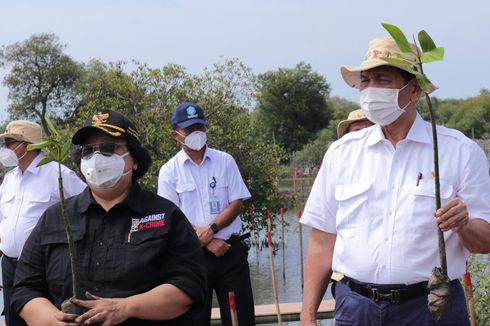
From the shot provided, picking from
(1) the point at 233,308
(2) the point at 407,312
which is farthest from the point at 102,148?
(1) the point at 233,308

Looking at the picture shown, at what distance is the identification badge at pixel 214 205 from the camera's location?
549 centimetres

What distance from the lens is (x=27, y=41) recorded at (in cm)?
3584

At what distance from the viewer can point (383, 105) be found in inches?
121

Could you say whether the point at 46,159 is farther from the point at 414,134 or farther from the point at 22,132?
the point at 22,132

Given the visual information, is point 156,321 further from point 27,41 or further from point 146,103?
point 27,41

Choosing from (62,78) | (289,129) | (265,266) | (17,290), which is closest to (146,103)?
(265,266)

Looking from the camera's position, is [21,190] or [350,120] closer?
[350,120]

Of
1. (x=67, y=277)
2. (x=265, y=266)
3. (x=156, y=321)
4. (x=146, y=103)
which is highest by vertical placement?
(x=146, y=103)

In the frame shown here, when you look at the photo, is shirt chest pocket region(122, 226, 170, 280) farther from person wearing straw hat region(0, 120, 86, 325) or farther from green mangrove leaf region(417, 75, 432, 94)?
person wearing straw hat region(0, 120, 86, 325)

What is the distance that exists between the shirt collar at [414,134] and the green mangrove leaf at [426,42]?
764 millimetres

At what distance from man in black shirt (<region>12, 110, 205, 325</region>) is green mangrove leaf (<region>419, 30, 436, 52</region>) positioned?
3.99 ft

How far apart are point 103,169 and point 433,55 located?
4.58 ft

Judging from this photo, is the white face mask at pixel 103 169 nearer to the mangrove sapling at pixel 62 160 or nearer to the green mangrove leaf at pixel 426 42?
the mangrove sapling at pixel 62 160

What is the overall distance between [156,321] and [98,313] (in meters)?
0.30
